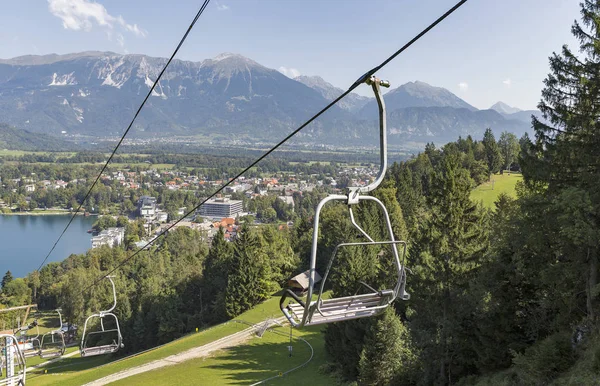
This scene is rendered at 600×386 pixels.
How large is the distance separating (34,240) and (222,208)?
59.1 m

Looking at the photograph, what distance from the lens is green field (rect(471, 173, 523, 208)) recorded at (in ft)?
156

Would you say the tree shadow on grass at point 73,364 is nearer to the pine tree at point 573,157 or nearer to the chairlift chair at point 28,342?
the chairlift chair at point 28,342

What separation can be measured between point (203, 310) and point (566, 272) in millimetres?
37786

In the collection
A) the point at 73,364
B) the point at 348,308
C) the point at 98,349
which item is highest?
the point at 348,308

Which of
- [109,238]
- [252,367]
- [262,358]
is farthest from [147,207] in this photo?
[252,367]

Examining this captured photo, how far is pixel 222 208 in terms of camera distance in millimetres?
150125

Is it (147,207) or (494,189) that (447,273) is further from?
(147,207)

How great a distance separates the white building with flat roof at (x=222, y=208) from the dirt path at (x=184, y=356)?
117957 mm

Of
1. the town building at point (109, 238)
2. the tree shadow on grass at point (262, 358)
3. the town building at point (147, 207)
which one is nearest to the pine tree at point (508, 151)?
the tree shadow on grass at point (262, 358)

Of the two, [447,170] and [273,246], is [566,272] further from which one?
[273,246]

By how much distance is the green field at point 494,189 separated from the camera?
4756 cm

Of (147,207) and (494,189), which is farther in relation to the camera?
(147,207)

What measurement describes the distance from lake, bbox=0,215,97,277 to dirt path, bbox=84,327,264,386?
6944cm

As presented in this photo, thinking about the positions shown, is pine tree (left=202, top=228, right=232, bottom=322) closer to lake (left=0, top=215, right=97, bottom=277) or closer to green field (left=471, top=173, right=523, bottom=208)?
green field (left=471, top=173, right=523, bottom=208)
